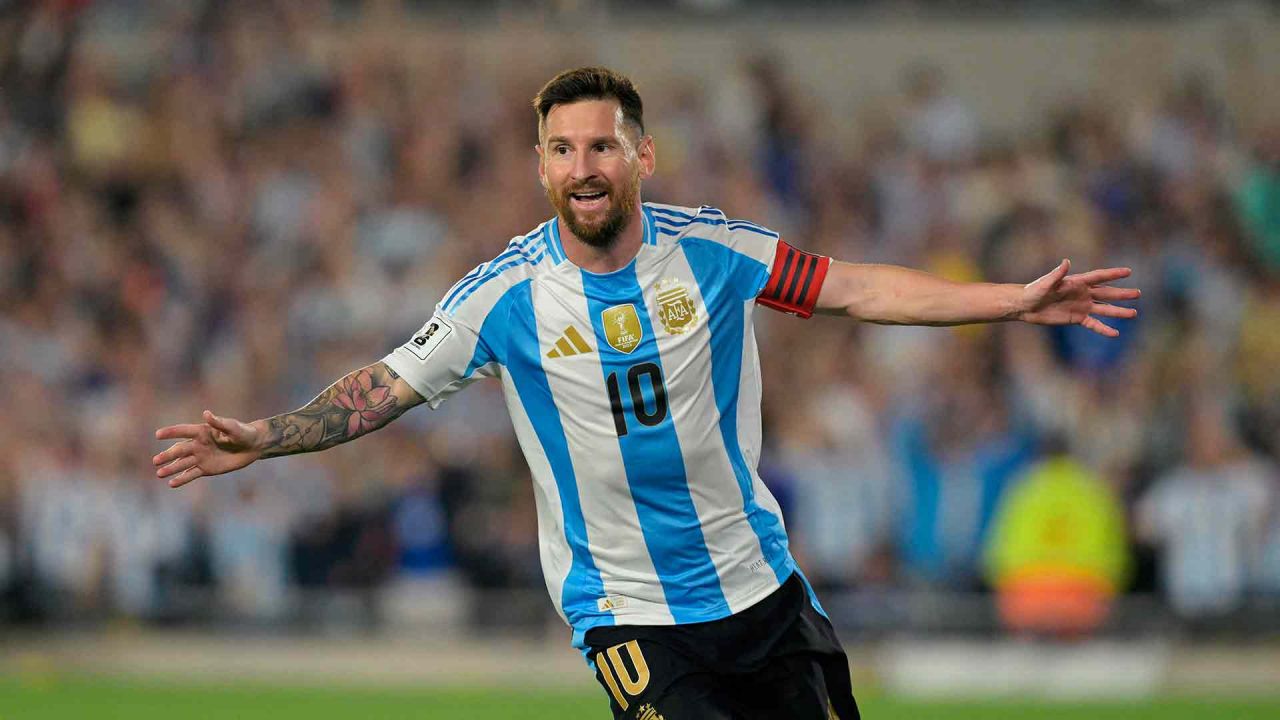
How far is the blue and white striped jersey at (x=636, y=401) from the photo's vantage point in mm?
6180

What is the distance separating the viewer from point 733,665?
20.2 feet

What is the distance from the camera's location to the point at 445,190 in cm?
1712

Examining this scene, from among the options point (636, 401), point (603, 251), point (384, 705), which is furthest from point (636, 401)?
point (384, 705)

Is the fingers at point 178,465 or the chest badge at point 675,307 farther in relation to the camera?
the chest badge at point 675,307

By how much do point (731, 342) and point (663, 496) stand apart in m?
0.57

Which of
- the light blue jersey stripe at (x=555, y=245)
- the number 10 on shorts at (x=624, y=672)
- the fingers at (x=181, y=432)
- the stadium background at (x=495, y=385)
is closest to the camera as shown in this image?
the fingers at (x=181, y=432)

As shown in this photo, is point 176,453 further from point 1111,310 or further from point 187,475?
point 1111,310

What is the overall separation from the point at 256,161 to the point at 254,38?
4.36 ft

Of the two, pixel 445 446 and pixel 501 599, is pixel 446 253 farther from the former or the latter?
pixel 501 599

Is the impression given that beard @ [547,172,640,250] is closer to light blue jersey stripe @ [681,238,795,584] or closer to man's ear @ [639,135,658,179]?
man's ear @ [639,135,658,179]

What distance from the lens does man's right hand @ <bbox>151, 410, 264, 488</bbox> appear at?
5.81 meters

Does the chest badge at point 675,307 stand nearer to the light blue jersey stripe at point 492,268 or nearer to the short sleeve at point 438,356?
the light blue jersey stripe at point 492,268

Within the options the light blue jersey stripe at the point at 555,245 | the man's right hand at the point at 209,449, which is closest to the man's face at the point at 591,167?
the light blue jersey stripe at the point at 555,245

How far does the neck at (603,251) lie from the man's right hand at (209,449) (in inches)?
46.3
